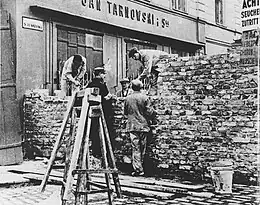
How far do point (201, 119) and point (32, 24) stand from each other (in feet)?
19.9

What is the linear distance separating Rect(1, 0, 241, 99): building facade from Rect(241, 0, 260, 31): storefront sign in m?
7.78

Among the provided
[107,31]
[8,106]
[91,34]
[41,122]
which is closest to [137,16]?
[107,31]

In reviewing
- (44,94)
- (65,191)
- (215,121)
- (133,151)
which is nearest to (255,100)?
(215,121)

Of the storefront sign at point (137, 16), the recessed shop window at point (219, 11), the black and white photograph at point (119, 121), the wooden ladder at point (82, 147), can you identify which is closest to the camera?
the wooden ladder at point (82, 147)

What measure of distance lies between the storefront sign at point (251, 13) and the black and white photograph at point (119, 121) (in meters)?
0.01

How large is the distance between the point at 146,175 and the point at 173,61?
2439mm

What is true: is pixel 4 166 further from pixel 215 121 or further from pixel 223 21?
pixel 223 21

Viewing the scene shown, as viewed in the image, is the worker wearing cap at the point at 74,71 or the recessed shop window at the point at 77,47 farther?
the recessed shop window at the point at 77,47

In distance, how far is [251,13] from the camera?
593 cm

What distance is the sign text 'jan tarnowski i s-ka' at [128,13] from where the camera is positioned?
51.1 ft

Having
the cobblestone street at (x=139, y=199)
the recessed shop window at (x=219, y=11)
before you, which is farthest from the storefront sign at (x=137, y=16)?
the cobblestone street at (x=139, y=199)

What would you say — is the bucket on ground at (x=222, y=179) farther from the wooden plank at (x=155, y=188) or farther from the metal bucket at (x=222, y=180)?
the wooden plank at (x=155, y=188)

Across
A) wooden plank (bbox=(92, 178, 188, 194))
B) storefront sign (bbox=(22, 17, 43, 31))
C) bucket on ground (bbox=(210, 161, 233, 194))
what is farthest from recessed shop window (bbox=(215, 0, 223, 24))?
wooden plank (bbox=(92, 178, 188, 194))

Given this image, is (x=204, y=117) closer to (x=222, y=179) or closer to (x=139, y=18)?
(x=222, y=179)
